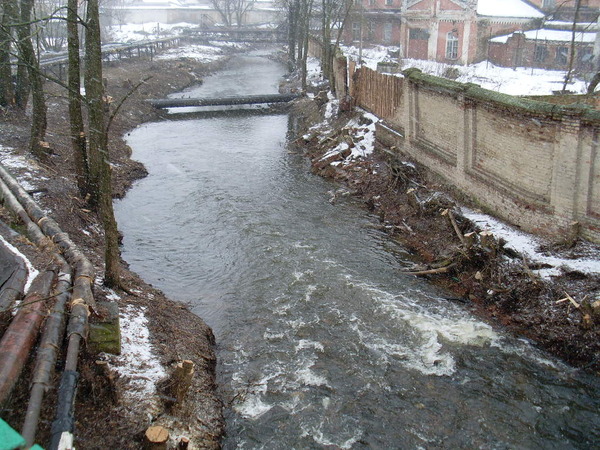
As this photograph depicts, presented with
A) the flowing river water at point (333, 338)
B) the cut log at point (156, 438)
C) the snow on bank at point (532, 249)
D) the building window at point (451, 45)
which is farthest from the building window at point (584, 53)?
the cut log at point (156, 438)

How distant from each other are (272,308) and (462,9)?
34001 mm

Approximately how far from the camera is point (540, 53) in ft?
115

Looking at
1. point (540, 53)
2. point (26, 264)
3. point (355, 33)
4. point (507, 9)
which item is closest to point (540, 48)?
point (540, 53)

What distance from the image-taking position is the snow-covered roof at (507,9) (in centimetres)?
3759

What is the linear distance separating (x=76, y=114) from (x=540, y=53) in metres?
32.4

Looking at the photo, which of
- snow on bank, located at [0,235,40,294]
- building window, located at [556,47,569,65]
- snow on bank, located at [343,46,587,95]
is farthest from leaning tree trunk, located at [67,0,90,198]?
building window, located at [556,47,569,65]

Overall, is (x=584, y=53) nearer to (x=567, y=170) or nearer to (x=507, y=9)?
(x=507, y=9)

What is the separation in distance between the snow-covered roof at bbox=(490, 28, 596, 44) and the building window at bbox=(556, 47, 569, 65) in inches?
22.5

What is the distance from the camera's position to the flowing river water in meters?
7.03

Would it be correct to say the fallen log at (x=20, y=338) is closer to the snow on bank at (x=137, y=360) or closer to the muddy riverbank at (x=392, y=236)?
the muddy riverbank at (x=392, y=236)

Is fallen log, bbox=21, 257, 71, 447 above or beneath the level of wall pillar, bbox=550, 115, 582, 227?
beneath

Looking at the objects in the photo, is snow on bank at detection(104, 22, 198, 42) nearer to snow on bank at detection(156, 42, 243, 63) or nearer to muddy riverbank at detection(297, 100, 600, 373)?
snow on bank at detection(156, 42, 243, 63)

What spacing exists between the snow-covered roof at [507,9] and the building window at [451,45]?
2242 mm

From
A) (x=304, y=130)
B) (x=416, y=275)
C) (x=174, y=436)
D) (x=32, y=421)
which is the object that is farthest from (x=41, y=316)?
(x=304, y=130)
